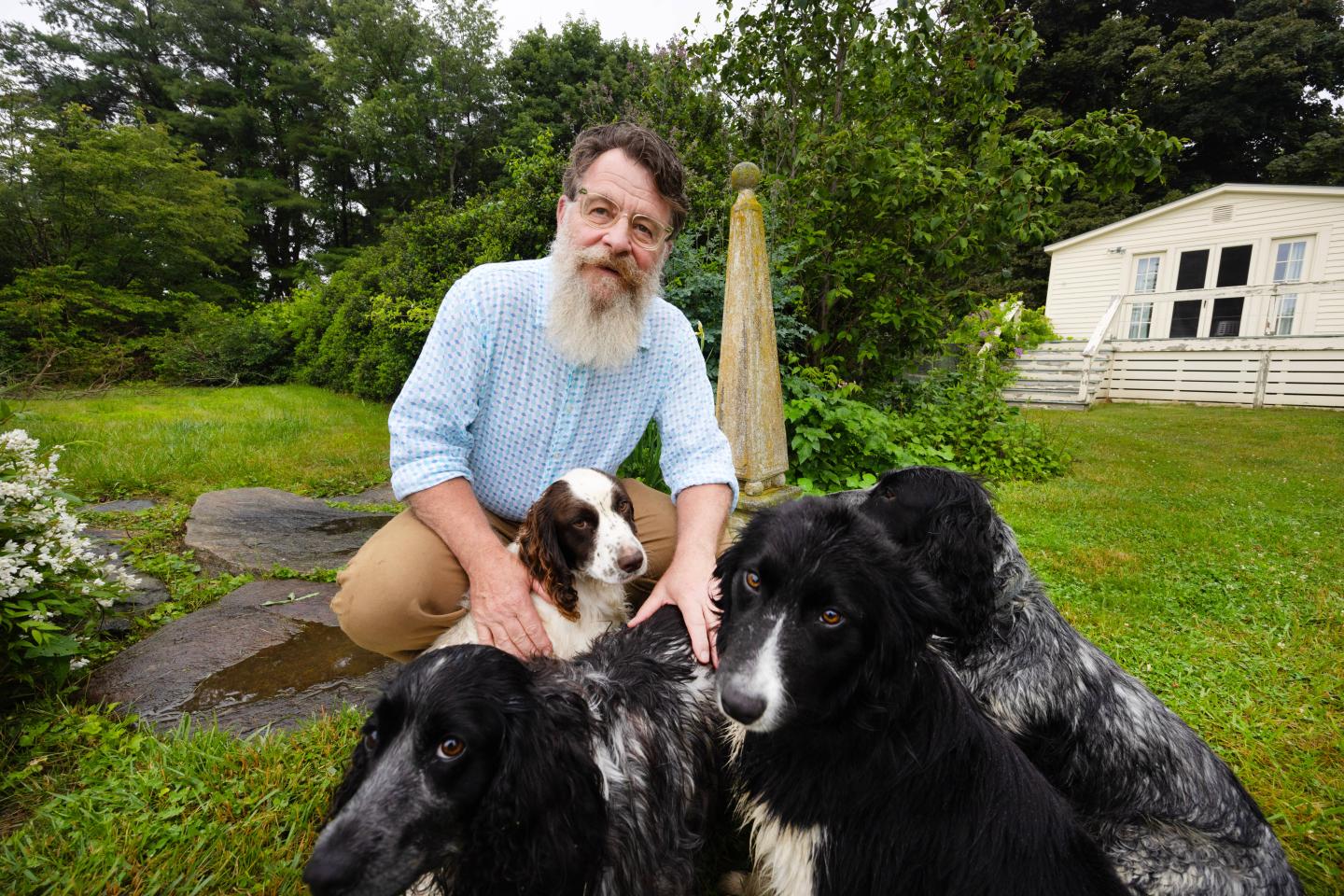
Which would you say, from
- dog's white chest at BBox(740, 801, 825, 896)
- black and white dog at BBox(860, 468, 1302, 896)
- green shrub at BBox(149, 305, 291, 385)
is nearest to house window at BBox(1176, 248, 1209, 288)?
black and white dog at BBox(860, 468, 1302, 896)

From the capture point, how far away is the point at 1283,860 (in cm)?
147

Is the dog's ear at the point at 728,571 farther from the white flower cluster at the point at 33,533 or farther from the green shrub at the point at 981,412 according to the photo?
the green shrub at the point at 981,412

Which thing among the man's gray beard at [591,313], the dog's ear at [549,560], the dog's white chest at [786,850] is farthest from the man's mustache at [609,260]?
the dog's white chest at [786,850]

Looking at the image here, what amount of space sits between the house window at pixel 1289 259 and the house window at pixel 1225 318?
109cm

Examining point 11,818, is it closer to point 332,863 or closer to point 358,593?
point 358,593

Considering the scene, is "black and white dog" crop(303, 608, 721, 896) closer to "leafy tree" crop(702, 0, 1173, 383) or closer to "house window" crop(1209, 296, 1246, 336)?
"leafy tree" crop(702, 0, 1173, 383)

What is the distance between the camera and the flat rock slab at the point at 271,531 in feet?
12.1

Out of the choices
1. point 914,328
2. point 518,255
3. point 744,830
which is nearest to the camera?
point 744,830

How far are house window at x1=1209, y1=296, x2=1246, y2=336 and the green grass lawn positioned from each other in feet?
37.8

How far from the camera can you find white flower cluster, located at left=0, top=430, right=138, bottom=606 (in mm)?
2117

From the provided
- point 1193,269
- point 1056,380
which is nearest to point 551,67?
point 1056,380

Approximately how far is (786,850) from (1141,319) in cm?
2403

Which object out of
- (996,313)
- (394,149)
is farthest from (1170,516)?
(394,149)

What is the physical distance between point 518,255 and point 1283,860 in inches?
312
